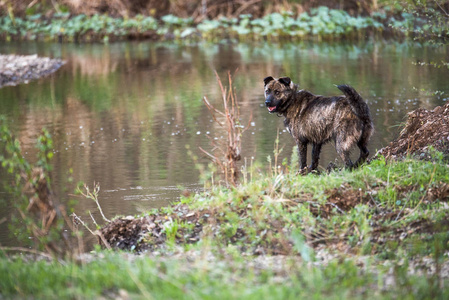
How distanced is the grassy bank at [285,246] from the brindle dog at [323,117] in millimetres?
507

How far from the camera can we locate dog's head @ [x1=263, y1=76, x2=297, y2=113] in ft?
31.4

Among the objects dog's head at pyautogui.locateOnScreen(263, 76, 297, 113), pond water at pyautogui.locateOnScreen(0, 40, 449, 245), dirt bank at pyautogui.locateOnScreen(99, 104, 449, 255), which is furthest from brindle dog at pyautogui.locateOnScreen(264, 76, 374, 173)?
pond water at pyautogui.locateOnScreen(0, 40, 449, 245)

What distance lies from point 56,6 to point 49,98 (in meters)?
20.3

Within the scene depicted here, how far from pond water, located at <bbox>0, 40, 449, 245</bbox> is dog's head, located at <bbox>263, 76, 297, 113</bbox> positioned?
1636 millimetres

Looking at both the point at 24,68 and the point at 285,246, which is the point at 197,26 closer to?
the point at 24,68

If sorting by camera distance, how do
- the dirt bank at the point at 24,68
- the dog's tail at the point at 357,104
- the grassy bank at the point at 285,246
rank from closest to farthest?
the grassy bank at the point at 285,246 < the dog's tail at the point at 357,104 < the dirt bank at the point at 24,68

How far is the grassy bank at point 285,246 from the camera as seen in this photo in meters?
5.26

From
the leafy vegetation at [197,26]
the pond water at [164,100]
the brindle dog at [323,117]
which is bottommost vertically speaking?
the pond water at [164,100]

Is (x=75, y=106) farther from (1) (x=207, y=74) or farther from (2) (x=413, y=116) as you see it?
(2) (x=413, y=116)

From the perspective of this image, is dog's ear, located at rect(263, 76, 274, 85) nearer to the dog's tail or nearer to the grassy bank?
the dog's tail

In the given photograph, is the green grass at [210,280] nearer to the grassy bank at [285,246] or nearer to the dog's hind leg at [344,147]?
the grassy bank at [285,246]

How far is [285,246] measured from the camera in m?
6.35

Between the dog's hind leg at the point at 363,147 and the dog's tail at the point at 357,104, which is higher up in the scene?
the dog's tail at the point at 357,104

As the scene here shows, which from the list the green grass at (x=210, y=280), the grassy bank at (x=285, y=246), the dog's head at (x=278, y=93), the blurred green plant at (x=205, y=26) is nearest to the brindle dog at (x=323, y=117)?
the dog's head at (x=278, y=93)
